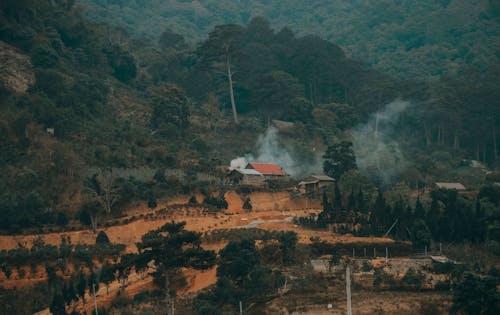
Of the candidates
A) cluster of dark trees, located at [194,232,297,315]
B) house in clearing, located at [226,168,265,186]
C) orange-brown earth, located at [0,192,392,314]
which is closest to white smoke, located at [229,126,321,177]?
house in clearing, located at [226,168,265,186]

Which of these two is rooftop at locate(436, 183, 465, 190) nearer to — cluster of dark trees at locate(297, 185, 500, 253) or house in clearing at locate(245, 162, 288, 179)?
cluster of dark trees at locate(297, 185, 500, 253)

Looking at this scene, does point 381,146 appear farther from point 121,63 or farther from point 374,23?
point 374,23

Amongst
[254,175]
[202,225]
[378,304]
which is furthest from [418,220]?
[254,175]

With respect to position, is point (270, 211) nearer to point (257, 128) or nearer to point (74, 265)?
point (74, 265)

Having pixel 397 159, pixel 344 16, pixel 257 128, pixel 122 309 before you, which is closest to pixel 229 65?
pixel 257 128

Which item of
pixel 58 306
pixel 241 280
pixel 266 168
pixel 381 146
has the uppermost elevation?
pixel 381 146
